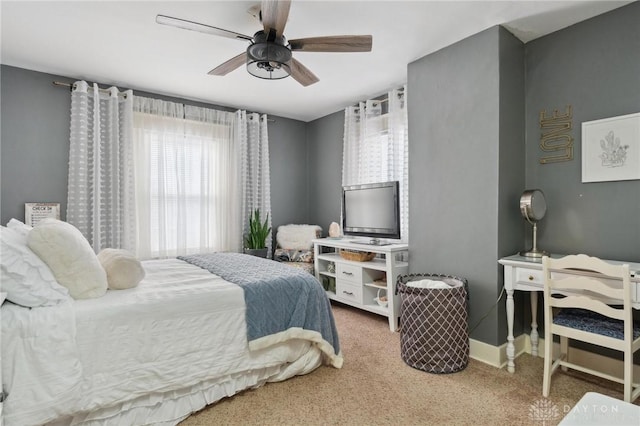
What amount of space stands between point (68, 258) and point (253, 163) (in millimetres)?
3058

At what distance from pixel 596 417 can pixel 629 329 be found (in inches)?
49.4

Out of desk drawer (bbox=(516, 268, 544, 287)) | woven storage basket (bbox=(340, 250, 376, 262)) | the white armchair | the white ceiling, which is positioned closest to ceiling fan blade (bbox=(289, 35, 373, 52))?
the white ceiling

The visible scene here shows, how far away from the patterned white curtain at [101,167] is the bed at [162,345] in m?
1.53

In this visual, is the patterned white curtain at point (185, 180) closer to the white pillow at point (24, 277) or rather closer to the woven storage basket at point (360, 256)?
the woven storage basket at point (360, 256)

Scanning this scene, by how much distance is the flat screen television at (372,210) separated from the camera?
3.43 metres

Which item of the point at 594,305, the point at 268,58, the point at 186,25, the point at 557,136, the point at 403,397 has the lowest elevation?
the point at 403,397

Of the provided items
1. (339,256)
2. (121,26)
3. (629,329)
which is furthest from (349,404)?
(121,26)

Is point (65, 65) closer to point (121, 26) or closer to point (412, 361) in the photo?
point (121, 26)

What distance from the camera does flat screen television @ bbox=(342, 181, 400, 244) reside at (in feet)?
11.3

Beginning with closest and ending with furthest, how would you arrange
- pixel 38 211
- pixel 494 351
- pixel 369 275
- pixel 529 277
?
pixel 529 277, pixel 494 351, pixel 38 211, pixel 369 275

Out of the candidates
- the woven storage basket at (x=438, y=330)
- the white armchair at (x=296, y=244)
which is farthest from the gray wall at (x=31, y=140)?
the woven storage basket at (x=438, y=330)

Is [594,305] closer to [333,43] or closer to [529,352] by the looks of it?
[529,352]

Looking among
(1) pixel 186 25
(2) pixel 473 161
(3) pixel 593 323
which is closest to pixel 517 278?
(3) pixel 593 323

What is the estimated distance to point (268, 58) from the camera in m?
2.19
